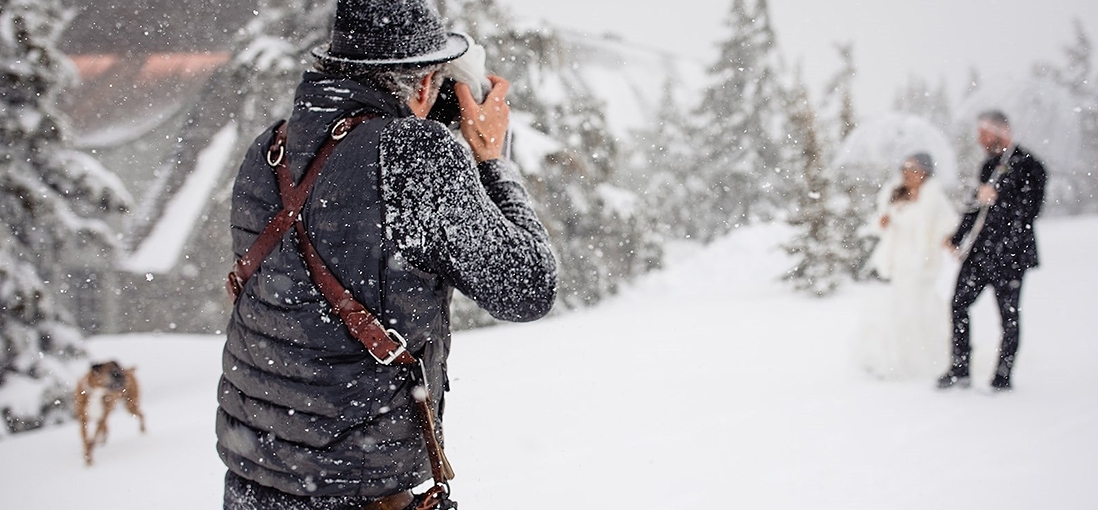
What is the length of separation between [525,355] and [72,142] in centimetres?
897

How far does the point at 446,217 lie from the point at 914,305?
20.3 ft

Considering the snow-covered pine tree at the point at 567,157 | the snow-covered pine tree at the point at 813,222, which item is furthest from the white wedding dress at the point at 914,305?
the snow-covered pine tree at the point at 813,222

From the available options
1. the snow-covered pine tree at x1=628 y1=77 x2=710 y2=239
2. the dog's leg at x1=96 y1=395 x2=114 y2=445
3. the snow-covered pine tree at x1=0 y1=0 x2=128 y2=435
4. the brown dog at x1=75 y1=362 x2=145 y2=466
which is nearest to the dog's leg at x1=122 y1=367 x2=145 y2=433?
the brown dog at x1=75 y1=362 x2=145 y2=466

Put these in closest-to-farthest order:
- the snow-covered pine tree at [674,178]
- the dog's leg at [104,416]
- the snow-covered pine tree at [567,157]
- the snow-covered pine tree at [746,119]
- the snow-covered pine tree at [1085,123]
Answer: the dog's leg at [104,416], the snow-covered pine tree at [567,157], the snow-covered pine tree at [746,119], the snow-covered pine tree at [674,178], the snow-covered pine tree at [1085,123]

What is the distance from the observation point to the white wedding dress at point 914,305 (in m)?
6.57

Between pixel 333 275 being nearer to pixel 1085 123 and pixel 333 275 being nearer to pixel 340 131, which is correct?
pixel 340 131

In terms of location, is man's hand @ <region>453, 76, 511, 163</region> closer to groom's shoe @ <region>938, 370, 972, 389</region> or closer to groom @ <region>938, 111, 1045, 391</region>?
groom @ <region>938, 111, 1045, 391</region>

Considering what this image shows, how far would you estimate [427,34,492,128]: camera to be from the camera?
1897 mm

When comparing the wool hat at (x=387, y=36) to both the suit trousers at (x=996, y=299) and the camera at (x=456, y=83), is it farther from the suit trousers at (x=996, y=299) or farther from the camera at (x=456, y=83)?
the suit trousers at (x=996, y=299)

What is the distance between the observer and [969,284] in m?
5.96

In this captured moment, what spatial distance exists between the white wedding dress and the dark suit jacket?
59 centimetres

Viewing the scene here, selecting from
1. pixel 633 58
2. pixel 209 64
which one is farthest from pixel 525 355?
pixel 633 58

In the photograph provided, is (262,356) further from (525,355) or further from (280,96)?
(280,96)

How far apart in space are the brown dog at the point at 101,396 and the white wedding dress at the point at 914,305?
21.1 feet
